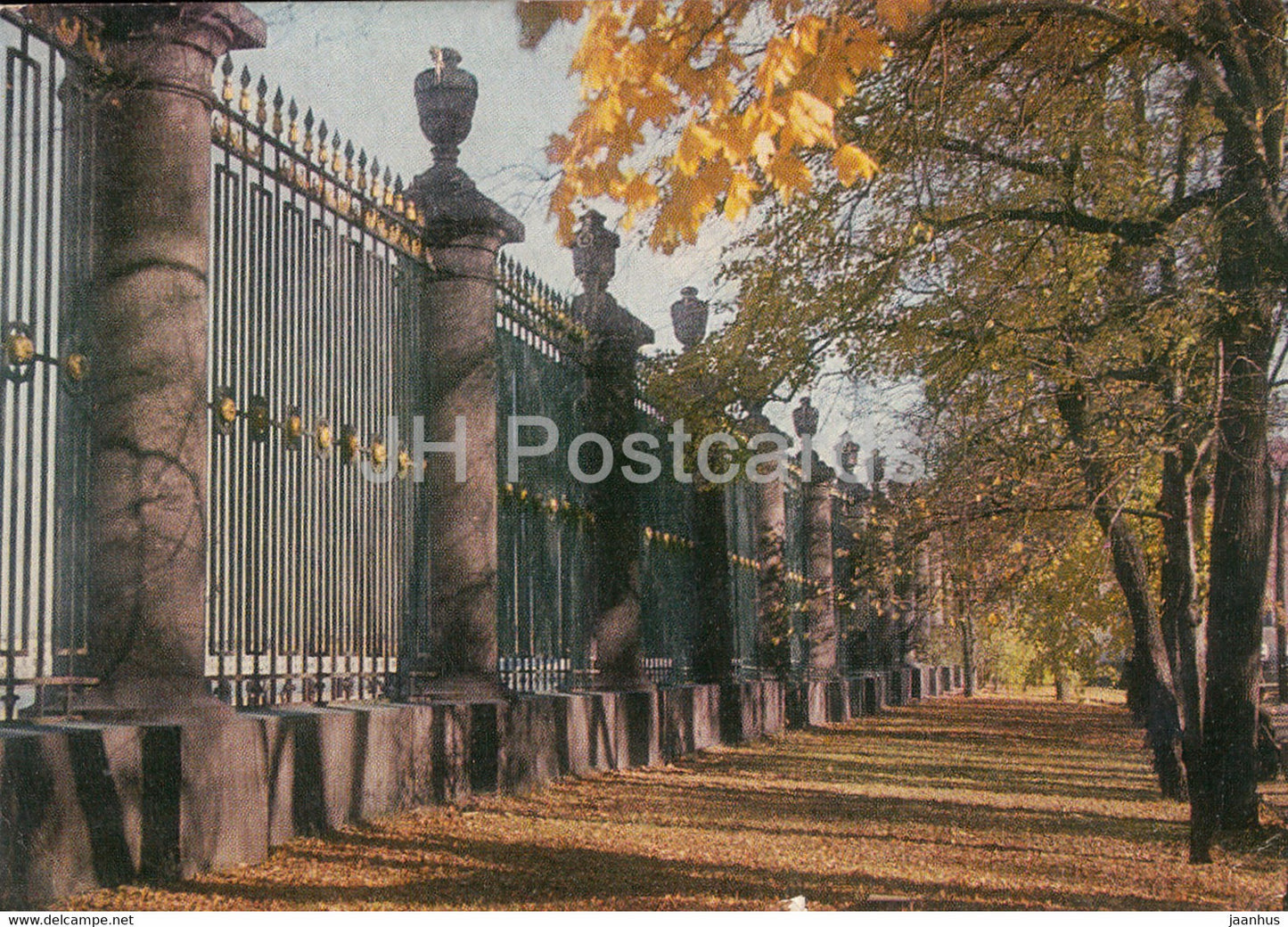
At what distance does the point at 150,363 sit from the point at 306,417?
6.29 ft

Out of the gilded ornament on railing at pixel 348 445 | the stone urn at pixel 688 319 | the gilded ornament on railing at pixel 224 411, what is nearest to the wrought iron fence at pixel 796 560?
the stone urn at pixel 688 319

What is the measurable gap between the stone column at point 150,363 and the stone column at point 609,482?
6.68m

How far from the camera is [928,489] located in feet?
39.9

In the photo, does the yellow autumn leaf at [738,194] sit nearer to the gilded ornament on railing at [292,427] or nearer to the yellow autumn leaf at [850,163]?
the yellow autumn leaf at [850,163]

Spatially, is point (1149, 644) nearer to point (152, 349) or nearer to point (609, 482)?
point (609, 482)

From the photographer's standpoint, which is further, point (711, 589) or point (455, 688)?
point (711, 589)

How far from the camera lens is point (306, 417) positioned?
866 centimetres

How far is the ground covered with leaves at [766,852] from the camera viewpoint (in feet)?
22.1

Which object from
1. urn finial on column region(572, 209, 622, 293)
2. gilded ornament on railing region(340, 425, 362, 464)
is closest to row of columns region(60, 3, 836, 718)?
gilded ornament on railing region(340, 425, 362, 464)

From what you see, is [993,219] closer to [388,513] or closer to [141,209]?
[388,513]

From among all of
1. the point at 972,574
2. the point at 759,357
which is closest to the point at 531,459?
the point at 759,357

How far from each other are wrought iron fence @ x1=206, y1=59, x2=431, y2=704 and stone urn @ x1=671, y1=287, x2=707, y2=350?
4755 mm

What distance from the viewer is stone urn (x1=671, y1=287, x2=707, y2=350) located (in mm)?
14734

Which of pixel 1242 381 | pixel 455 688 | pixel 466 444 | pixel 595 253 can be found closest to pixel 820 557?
pixel 595 253
